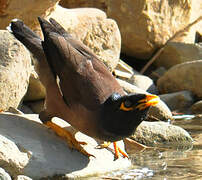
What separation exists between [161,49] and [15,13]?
4.24 m

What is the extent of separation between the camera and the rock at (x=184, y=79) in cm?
909

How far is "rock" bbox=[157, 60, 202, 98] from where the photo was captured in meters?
9.09

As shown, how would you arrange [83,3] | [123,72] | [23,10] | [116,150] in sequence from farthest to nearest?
1. [83,3]
2. [123,72]
3. [23,10]
4. [116,150]

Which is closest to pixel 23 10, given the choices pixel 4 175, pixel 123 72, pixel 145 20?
pixel 123 72

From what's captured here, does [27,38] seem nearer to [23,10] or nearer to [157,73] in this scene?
[23,10]

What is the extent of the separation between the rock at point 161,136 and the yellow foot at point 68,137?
Answer: 4.06 ft

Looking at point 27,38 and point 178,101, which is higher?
point 27,38

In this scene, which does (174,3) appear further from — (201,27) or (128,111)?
(128,111)

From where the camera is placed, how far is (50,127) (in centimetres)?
526

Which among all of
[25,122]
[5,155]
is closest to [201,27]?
[25,122]

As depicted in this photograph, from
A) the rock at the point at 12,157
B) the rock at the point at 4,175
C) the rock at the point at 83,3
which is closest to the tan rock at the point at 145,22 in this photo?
the rock at the point at 83,3

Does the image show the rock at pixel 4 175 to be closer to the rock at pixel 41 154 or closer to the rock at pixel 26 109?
the rock at pixel 41 154

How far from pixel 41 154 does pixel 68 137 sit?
55 cm

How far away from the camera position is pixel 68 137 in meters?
5.09
